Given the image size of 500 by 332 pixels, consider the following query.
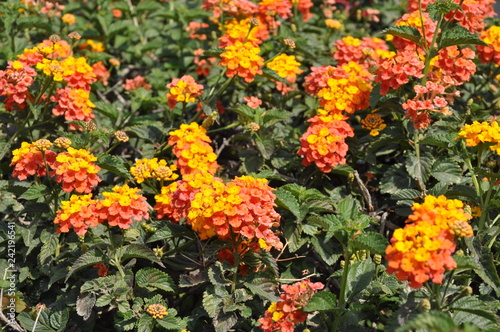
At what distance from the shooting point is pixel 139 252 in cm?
247

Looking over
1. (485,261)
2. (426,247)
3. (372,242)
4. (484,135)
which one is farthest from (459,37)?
(426,247)

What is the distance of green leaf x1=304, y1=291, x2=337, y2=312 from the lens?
2186mm

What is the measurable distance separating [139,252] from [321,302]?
71cm

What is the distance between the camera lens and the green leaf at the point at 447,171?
278cm

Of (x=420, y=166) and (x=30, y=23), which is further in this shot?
(x=30, y=23)

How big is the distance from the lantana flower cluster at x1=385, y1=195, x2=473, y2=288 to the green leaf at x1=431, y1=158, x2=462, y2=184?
2.61 ft

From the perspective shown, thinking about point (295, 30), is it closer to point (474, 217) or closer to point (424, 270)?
point (474, 217)

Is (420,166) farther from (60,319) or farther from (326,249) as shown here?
(60,319)

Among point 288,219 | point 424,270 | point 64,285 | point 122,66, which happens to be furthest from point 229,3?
point 424,270

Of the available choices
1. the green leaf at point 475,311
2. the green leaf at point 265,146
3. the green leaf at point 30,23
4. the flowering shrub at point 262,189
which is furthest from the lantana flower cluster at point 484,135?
the green leaf at point 30,23

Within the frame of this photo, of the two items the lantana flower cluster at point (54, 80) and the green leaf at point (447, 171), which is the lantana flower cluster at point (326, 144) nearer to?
the green leaf at point (447, 171)

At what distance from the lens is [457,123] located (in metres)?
3.05

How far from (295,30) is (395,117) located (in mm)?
1144

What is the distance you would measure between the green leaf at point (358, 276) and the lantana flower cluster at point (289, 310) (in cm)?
13
